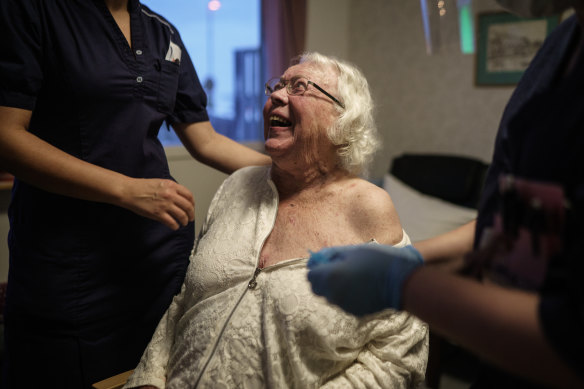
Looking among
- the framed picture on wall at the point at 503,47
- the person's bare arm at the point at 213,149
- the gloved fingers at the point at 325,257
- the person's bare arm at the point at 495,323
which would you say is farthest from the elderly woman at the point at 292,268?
the framed picture on wall at the point at 503,47

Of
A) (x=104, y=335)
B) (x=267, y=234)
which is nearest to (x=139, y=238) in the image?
(x=104, y=335)

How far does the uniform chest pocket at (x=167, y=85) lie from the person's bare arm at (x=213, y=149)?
0.18m

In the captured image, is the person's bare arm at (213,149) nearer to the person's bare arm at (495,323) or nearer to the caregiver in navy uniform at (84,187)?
the caregiver in navy uniform at (84,187)

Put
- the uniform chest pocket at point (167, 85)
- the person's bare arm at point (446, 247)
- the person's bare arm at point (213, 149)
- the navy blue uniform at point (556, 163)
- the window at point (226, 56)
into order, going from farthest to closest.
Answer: the window at point (226, 56), the person's bare arm at point (213, 149), the uniform chest pocket at point (167, 85), the person's bare arm at point (446, 247), the navy blue uniform at point (556, 163)

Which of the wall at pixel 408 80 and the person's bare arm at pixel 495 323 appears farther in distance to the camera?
the wall at pixel 408 80

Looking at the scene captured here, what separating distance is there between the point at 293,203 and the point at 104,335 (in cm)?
69

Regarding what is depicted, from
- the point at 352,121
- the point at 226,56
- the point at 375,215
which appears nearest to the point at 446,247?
the point at 375,215

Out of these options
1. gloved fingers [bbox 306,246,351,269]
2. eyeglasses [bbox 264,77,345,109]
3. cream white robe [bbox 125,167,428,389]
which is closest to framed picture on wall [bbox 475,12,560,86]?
eyeglasses [bbox 264,77,345,109]

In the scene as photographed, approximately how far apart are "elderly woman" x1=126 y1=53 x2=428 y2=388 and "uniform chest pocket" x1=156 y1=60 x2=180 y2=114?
1.02 feet

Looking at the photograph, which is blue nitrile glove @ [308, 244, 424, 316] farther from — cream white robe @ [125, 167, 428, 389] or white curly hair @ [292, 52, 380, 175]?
white curly hair @ [292, 52, 380, 175]

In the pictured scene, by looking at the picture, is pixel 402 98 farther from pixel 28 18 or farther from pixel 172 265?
pixel 28 18

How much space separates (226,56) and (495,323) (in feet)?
11.1

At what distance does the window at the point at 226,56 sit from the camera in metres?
3.29

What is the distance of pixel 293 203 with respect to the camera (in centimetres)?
142
